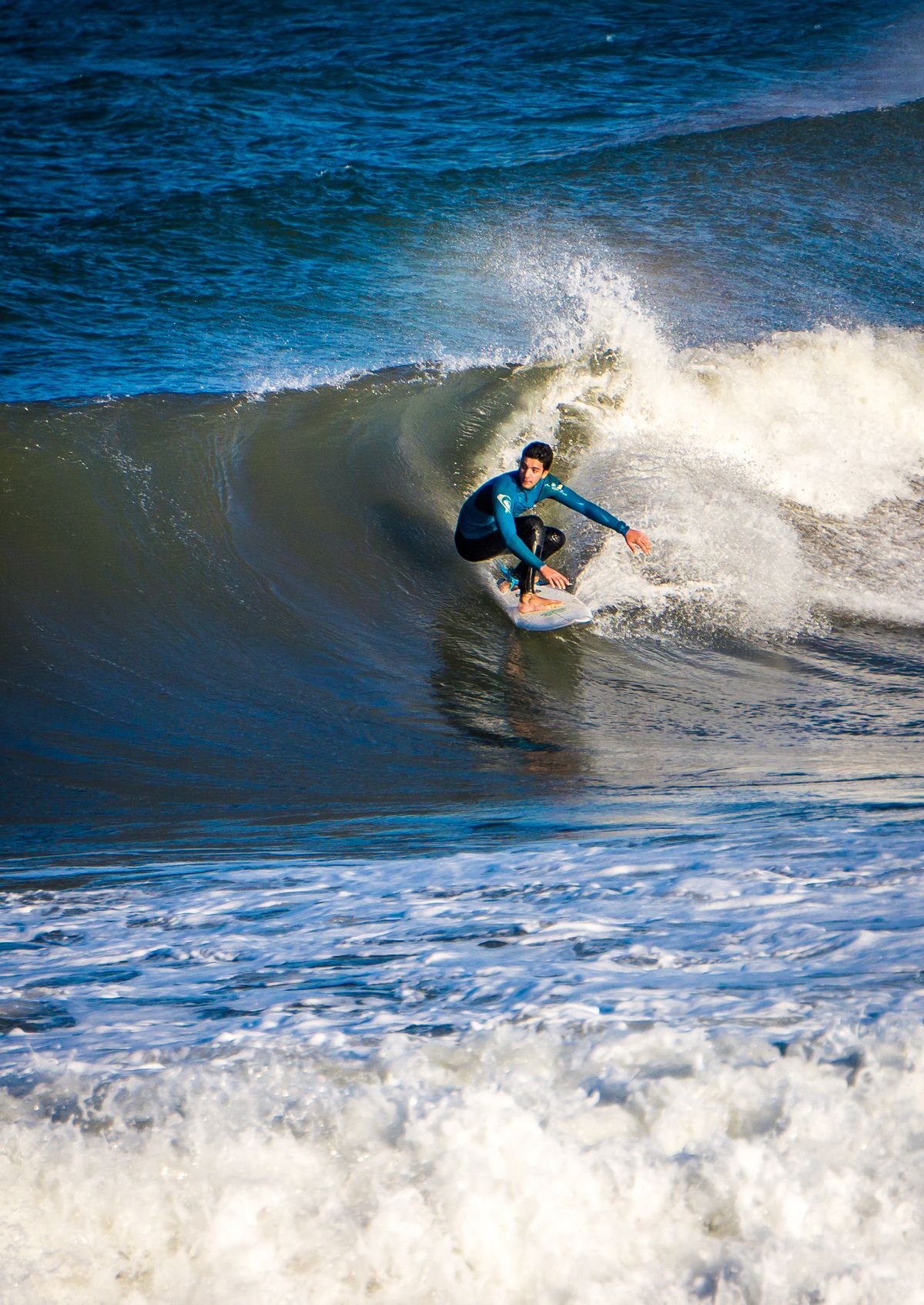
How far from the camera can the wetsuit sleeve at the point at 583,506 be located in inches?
274

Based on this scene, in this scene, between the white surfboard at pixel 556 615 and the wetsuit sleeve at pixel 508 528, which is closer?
the wetsuit sleeve at pixel 508 528

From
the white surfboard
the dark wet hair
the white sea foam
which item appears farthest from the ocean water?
the dark wet hair

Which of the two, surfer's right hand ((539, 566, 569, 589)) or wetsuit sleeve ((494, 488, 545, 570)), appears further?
wetsuit sleeve ((494, 488, 545, 570))

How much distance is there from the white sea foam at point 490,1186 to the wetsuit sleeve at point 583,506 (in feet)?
16.3

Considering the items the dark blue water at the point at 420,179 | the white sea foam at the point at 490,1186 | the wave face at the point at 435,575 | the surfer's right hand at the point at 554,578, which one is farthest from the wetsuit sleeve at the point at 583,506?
the dark blue water at the point at 420,179

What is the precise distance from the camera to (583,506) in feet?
23.1

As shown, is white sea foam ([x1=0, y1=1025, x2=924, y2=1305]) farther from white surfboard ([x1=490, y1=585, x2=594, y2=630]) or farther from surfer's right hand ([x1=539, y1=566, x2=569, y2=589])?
white surfboard ([x1=490, y1=585, x2=594, y2=630])

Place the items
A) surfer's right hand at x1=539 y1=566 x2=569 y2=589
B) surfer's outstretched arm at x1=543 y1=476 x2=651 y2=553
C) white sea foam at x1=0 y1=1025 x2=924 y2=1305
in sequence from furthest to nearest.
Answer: surfer's outstretched arm at x1=543 y1=476 x2=651 y2=553, surfer's right hand at x1=539 y1=566 x2=569 y2=589, white sea foam at x1=0 y1=1025 x2=924 y2=1305

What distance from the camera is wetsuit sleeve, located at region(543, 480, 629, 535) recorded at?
6969mm

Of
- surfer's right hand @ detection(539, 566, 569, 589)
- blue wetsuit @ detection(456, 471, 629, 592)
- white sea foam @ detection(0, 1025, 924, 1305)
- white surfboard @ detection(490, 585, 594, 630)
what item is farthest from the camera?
white surfboard @ detection(490, 585, 594, 630)

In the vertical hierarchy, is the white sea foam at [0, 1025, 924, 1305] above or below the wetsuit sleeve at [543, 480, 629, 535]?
below

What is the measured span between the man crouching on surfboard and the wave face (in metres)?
0.41

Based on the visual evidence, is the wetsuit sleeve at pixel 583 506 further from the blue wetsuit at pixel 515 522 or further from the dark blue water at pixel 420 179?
the dark blue water at pixel 420 179

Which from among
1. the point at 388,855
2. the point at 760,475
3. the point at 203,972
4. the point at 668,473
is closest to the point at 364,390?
the point at 668,473
